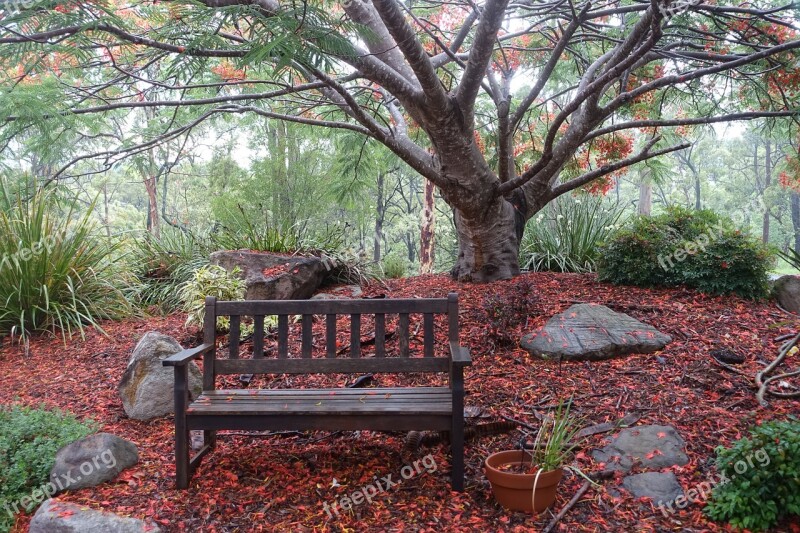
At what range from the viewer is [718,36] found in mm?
5512

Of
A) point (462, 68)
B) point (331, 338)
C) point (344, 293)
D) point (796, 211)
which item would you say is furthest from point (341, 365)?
point (796, 211)

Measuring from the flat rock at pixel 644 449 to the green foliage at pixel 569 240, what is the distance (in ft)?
15.8

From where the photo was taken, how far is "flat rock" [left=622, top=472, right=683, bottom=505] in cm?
280

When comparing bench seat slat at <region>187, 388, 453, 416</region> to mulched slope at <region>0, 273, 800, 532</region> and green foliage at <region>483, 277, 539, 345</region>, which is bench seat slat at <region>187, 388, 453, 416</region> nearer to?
mulched slope at <region>0, 273, 800, 532</region>

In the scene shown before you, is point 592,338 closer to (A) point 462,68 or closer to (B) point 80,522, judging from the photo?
(A) point 462,68

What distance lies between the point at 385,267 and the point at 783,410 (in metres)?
6.70

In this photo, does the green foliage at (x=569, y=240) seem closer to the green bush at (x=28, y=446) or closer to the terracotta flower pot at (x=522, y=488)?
the terracotta flower pot at (x=522, y=488)

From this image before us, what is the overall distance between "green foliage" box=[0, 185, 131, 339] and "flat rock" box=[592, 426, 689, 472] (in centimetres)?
506

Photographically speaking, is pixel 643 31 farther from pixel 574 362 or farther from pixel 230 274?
pixel 230 274

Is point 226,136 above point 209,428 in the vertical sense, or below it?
above

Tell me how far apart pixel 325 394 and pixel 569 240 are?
6.02 m

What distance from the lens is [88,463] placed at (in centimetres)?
305

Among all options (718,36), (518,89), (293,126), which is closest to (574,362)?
(718,36)

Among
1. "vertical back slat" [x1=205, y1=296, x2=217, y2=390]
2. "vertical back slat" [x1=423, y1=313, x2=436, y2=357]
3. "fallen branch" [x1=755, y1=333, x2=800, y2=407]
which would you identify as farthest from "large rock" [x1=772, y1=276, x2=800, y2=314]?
"vertical back slat" [x1=205, y1=296, x2=217, y2=390]
